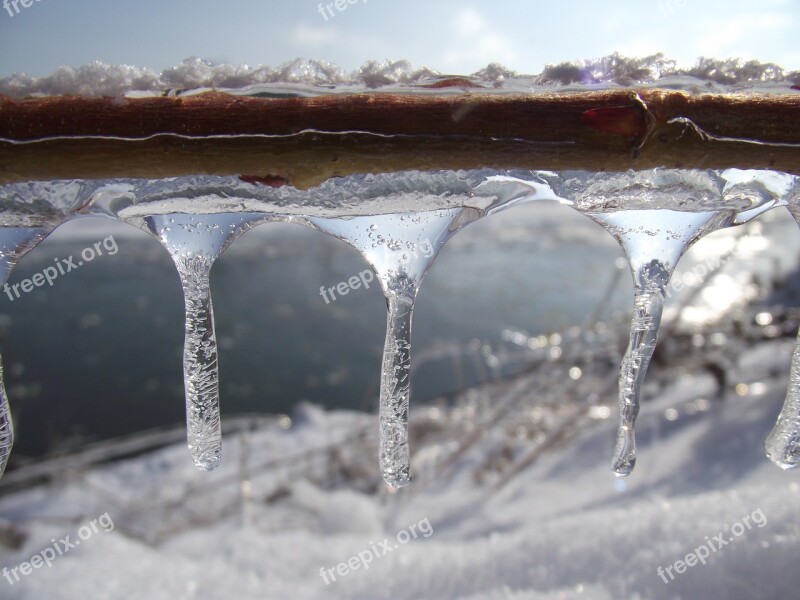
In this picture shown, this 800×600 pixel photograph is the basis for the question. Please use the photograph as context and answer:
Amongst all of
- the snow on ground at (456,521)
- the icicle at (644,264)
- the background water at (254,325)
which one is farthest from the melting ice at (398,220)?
→ the background water at (254,325)

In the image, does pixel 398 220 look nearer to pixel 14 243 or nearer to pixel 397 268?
pixel 397 268

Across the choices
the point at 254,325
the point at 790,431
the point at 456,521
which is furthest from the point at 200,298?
the point at 254,325

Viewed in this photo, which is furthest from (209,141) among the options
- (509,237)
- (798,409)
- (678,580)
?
(509,237)

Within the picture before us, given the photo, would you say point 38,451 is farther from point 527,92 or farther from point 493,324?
point 527,92

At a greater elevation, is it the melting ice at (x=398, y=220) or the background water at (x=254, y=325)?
the melting ice at (x=398, y=220)

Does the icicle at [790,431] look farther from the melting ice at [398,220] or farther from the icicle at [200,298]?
the icicle at [200,298]

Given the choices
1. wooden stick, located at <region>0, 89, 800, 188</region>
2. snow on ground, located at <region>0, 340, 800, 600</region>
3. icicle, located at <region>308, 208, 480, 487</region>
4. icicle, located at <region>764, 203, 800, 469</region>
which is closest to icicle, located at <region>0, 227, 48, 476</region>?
wooden stick, located at <region>0, 89, 800, 188</region>
